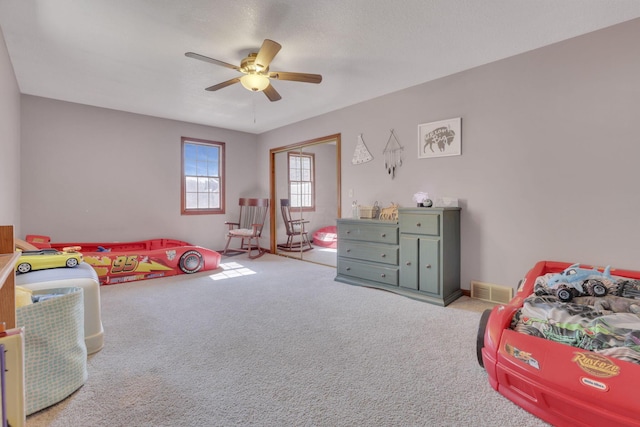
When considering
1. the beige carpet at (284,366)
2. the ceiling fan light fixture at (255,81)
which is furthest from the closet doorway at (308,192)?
the beige carpet at (284,366)

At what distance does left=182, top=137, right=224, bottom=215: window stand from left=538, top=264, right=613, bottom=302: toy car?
536 centimetres

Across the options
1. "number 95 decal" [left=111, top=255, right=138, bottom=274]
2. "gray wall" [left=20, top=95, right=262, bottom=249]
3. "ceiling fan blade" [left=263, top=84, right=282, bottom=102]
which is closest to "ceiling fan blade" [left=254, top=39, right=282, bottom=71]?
"ceiling fan blade" [left=263, top=84, right=282, bottom=102]

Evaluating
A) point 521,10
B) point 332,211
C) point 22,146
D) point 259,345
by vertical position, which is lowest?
point 259,345

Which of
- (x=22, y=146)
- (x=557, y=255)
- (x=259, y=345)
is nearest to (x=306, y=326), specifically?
(x=259, y=345)

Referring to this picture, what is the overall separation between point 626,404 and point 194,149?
19.9ft

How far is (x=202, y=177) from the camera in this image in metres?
5.74

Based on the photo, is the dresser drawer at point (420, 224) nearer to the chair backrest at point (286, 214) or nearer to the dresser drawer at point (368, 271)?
the dresser drawer at point (368, 271)

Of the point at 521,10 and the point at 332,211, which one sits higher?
the point at 521,10

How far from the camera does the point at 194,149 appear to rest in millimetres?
5621

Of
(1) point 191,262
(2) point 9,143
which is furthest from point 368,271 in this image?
(2) point 9,143

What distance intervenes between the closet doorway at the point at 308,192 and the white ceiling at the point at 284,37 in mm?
1435

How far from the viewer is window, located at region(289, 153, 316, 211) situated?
17.7ft

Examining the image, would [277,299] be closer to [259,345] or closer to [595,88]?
[259,345]

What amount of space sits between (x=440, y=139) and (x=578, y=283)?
6.55ft
